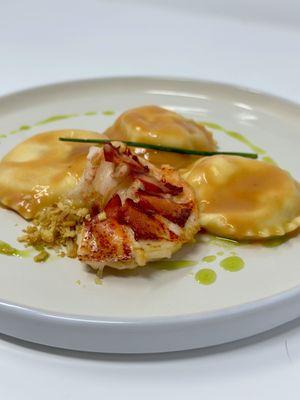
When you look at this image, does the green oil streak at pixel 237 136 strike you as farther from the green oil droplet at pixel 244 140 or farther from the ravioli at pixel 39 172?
the ravioli at pixel 39 172

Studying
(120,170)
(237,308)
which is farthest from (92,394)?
(120,170)

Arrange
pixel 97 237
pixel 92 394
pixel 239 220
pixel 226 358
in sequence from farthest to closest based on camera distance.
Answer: pixel 239 220 < pixel 97 237 < pixel 226 358 < pixel 92 394

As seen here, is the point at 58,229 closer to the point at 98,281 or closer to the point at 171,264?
the point at 98,281

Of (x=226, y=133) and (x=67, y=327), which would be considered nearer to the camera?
(x=67, y=327)

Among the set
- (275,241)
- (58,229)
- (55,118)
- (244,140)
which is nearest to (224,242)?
(275,241)

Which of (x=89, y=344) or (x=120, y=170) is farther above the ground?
(x=120, y=170)

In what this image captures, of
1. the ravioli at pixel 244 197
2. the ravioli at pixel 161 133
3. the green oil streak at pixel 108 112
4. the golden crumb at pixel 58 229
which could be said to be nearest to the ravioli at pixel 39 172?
the golden crumb at pixel 58 229

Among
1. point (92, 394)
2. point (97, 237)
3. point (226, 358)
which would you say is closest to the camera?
point (92, 394)

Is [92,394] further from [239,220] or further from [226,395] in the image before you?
[239,220]
